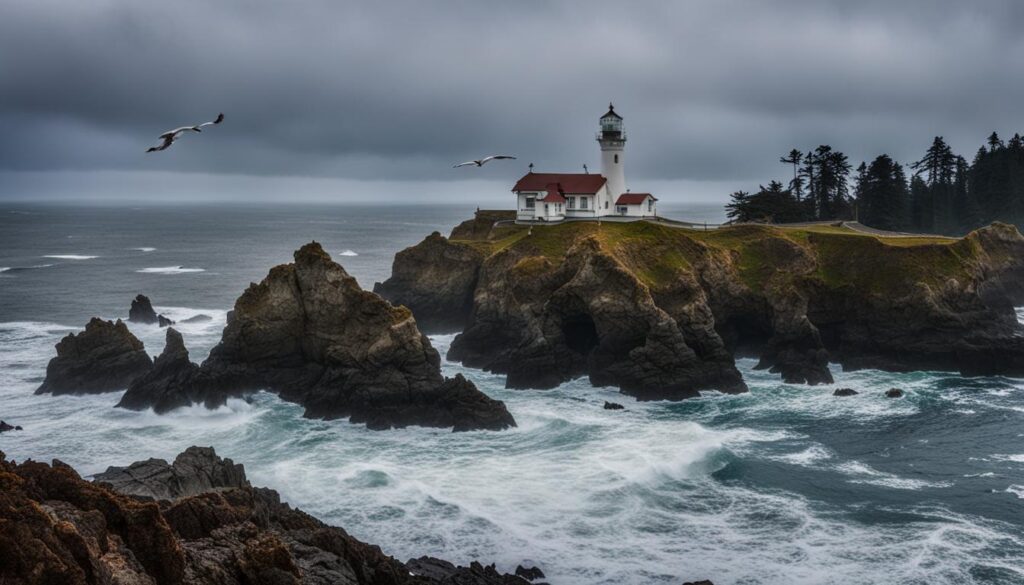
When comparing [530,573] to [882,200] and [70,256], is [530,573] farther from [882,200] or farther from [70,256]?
[70,256]

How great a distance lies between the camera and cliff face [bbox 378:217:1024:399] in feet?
180

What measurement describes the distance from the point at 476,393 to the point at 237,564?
1058 inches

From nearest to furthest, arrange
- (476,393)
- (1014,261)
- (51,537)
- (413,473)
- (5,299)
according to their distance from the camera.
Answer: (51,537) < (413,473) < (476,393) < (1014,261) < (5,299)

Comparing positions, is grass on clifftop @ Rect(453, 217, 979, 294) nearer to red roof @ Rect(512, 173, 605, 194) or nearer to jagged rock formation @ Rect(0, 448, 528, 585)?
red roof @ Rect(512, 173, 605, 194)

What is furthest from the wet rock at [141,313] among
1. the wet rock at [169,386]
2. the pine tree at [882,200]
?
the pine tree at [882,200]

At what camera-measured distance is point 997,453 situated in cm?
4172

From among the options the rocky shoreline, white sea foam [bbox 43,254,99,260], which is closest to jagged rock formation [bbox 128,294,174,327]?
the rocky shoreline

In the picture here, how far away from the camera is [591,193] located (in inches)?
3250

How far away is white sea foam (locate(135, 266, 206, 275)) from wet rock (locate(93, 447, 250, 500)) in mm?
93622

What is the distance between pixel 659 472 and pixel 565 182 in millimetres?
49837

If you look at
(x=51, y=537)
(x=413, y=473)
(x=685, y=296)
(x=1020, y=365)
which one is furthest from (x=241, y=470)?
(x=1020, y=365)

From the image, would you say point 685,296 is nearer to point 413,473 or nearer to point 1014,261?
point 413,473

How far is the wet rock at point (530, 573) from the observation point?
28844 mm

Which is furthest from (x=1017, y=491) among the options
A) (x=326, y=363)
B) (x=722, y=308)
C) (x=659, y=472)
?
(x=326, y=363)
